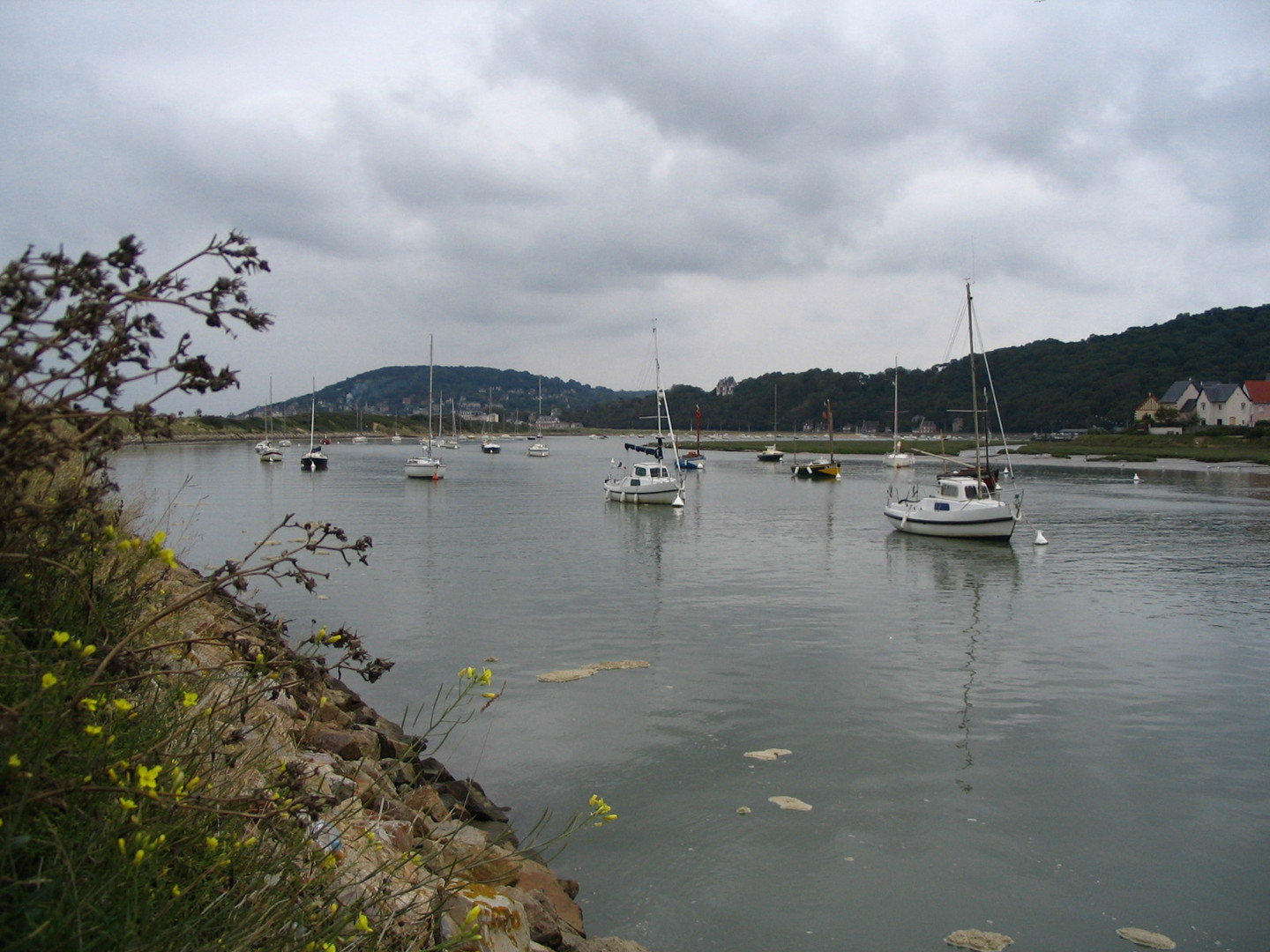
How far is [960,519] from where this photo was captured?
34938 mm

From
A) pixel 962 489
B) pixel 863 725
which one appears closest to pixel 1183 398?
pixel 962 489

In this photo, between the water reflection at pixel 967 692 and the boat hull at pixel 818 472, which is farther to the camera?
the boat hull at pixel 818 472

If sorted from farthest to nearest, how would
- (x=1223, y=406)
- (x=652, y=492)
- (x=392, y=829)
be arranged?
(x=1223, y=406) < (x=652, y=492) < (x=392, y=829)

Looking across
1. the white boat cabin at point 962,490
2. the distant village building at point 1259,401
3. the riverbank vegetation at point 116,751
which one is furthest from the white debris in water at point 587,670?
the distant village building at point 1259,401

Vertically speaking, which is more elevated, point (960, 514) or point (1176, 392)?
point (1176, 392)

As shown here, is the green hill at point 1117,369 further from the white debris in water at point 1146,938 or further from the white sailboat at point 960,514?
the white debris in water at point 1146,938

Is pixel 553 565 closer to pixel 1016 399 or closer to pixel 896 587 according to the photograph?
pixel 896 587

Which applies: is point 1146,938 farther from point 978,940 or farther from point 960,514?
point 960,514

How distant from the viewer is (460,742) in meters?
12.0

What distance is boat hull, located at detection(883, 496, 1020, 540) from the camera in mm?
34125

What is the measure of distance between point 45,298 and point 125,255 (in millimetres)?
354

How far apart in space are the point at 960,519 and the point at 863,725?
2422 centimetres

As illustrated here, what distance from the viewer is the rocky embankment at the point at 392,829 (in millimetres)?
4488

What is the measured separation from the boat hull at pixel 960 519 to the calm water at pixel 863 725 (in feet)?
6.98
